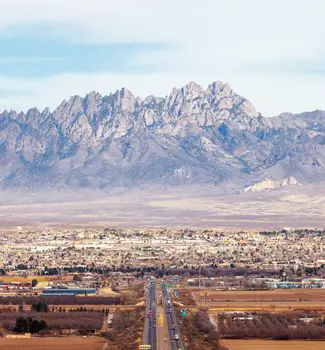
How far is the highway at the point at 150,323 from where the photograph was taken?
62.2 m

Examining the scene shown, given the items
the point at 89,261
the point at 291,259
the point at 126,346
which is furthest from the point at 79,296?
the point at 291,259

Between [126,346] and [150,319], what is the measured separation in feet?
41.9

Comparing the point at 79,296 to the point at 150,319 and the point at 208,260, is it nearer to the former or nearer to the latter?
the point at 150,319

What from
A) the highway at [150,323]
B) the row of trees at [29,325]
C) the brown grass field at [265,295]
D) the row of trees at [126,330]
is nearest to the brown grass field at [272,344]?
the highway at [150,323]

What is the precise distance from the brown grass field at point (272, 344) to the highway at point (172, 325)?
296cm

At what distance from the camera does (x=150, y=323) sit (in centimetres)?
7138

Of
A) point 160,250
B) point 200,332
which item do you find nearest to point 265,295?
point 200,332

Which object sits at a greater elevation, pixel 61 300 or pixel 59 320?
pixel 59 320

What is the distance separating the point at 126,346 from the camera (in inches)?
2398

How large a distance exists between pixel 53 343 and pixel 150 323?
33.0 feet

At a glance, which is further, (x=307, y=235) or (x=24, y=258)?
(x=307, y=235)

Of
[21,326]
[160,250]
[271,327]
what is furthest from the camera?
[160,250]

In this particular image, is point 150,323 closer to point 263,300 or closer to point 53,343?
point 53,343

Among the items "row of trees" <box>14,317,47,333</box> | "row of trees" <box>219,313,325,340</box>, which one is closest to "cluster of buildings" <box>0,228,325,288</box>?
"row of trees" <box>219,313,325,340</box>
